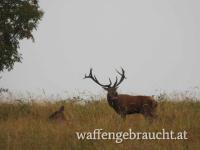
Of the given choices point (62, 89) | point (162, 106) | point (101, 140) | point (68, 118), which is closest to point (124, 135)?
point (101, 140)

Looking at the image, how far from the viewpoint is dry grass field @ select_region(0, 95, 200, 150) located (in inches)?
570

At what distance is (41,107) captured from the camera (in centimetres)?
2044

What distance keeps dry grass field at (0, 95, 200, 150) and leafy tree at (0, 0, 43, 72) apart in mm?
1659

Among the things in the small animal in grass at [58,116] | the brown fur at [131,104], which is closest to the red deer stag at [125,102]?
the brown fur at [131,104]

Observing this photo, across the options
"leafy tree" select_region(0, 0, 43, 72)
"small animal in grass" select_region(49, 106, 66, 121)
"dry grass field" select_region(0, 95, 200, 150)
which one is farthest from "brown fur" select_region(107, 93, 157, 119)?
"leafy tree" select_region(0, 0, 43, 72)

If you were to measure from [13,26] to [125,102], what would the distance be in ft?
14.9

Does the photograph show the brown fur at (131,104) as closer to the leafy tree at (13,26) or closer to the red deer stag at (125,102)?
the red deer stag at (125,102)

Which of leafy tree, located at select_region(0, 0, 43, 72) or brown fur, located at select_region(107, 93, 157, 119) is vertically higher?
leafy tree, located at select_region(0, 0, 43, 72)

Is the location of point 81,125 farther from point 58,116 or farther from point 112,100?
point 112,100

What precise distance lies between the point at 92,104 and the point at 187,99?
3.22m

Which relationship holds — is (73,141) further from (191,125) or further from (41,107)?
(41,107)

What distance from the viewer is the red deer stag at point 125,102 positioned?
19.7 m

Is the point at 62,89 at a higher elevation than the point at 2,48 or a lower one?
lower

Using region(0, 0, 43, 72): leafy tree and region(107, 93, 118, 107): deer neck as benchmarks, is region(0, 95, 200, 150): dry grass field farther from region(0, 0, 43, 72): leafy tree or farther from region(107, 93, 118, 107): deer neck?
region(0, 0, 43, 72): leafy tree
